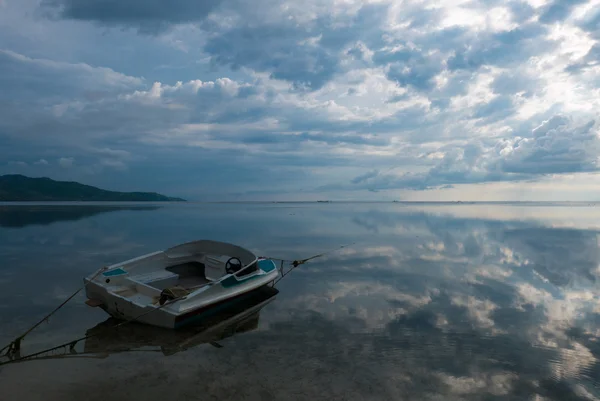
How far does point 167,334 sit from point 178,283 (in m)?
5.40

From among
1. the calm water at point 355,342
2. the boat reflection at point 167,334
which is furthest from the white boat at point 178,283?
the calm water at point 355,342

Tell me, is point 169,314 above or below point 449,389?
above

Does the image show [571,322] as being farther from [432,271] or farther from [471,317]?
[432,271]

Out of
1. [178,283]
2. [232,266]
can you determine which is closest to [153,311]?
[178,283]

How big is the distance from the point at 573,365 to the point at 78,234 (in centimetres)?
3959

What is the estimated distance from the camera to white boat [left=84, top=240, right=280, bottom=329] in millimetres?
10969

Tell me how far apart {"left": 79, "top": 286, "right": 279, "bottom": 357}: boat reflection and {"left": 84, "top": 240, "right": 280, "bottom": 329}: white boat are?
1.00 feet

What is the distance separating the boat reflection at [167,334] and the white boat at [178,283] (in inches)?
12.0

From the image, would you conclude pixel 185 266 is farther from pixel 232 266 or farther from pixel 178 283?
pixel 232 266

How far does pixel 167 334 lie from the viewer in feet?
35.7

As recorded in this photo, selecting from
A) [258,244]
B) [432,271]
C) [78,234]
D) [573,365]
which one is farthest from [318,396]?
[78,234]

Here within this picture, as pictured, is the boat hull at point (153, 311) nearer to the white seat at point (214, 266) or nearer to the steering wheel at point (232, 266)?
the steering wheel at point (232, 266)

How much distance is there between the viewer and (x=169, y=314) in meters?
10.6

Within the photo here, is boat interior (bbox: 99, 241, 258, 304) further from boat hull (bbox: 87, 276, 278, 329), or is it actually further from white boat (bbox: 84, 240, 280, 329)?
boat hull (bbox: 87, 276, 278, 329)
